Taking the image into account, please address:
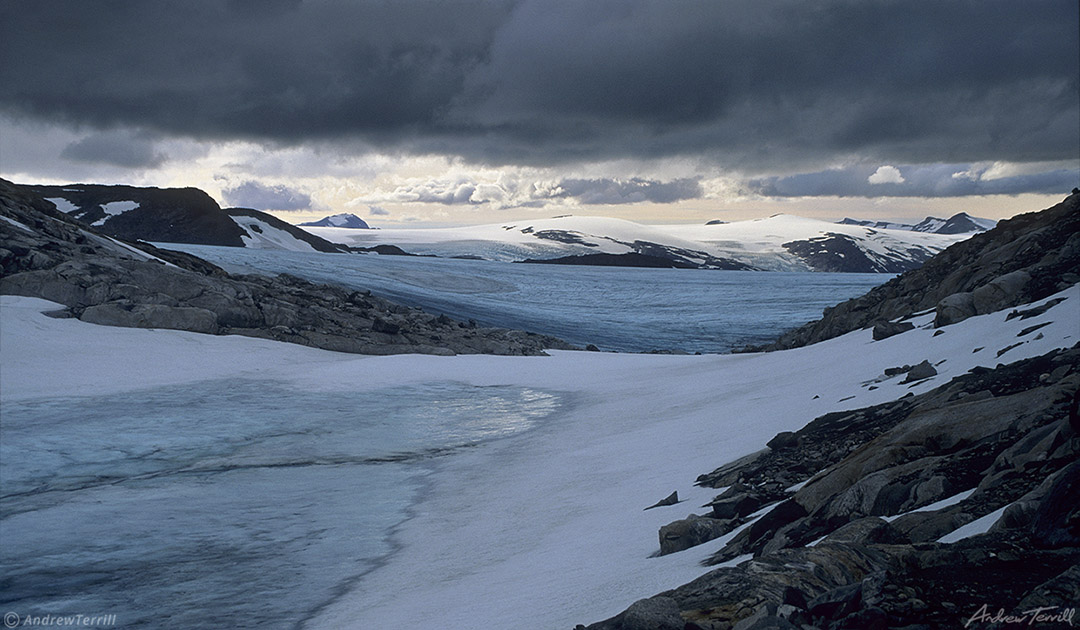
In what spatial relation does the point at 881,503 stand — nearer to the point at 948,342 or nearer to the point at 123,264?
the point at 948,342

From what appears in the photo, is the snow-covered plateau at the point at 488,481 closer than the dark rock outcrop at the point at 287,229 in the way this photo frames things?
Yes

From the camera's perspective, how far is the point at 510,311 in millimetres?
50406

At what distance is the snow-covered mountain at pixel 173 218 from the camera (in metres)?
136

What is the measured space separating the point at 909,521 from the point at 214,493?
8.46 m

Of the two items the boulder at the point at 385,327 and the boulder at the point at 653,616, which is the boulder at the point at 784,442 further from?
the boulder at the point at 385,327

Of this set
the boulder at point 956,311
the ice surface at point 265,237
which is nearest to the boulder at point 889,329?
the boulder at point 956,311

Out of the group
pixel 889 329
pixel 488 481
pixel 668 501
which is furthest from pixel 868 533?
pixel 889 329

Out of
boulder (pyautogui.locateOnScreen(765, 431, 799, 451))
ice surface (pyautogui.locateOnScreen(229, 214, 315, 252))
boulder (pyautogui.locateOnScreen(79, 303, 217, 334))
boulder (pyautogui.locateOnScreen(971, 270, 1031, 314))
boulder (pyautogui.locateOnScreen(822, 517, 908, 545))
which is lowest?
boulder (pyautogui.locateOnScreen(765, 431, 799, 451))

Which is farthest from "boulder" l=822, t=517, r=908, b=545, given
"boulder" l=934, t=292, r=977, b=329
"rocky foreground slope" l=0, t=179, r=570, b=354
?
"rocky foreground slope" l=0, t=179, r=570, b=354

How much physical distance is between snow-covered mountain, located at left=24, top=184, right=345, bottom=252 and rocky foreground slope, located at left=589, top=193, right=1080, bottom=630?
438ft

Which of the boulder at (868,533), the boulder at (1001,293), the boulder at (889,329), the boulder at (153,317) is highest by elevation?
the boulder at (1001,293)

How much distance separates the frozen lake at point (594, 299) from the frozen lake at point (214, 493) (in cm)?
2602

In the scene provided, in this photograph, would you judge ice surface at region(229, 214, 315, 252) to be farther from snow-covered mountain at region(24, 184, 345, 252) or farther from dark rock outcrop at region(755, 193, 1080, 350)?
dark rock outcrop at region(755, 193, 1080, 350)

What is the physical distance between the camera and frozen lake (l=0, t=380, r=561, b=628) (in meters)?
6.45
